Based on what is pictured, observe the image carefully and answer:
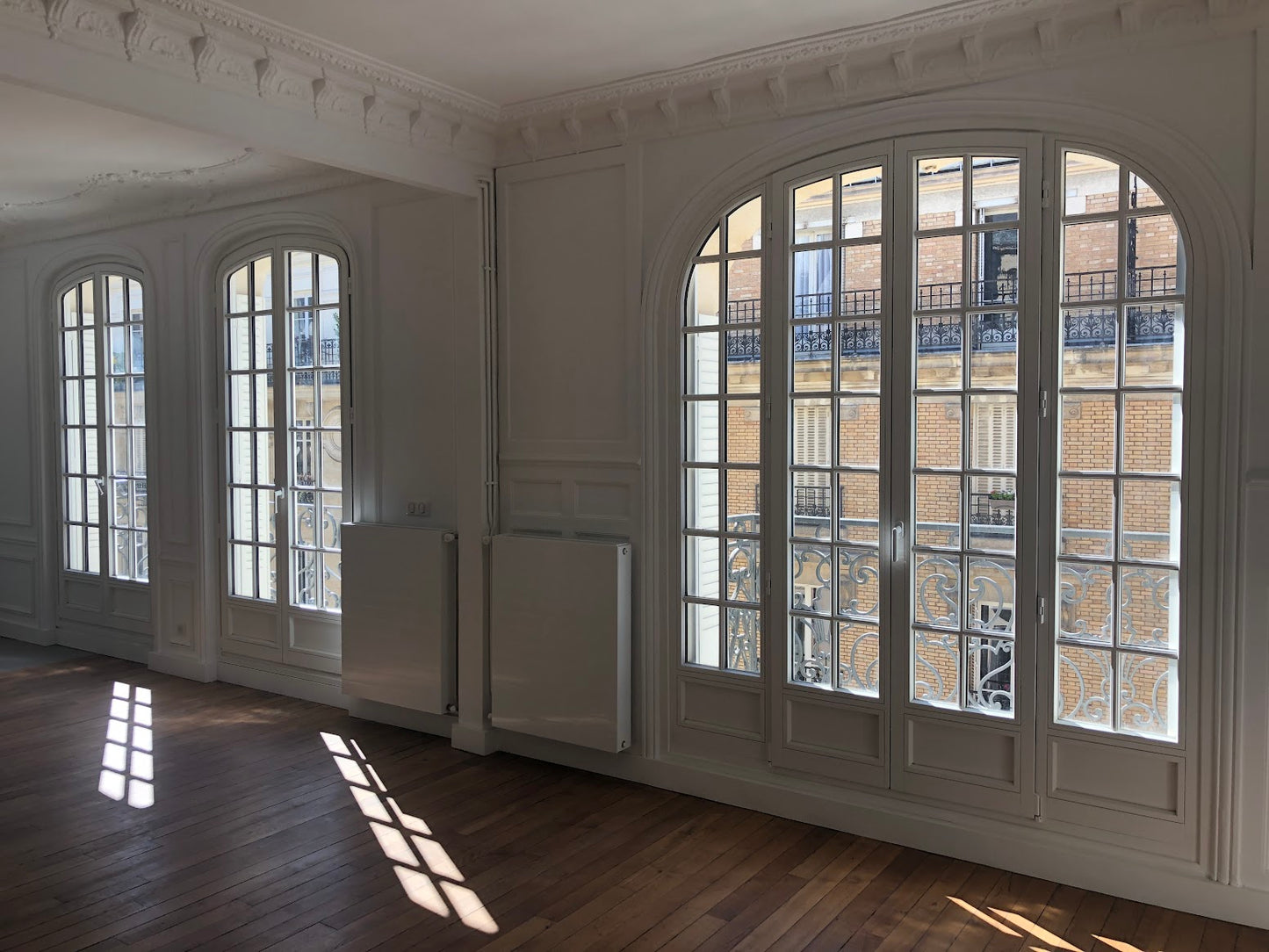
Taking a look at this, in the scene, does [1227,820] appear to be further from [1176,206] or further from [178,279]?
[178,279]

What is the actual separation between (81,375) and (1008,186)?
6530mm

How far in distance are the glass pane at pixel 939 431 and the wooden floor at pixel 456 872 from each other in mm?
1528

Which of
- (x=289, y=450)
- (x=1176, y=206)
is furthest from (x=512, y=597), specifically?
(x=1176, y=206)

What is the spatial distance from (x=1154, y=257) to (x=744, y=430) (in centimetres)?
169

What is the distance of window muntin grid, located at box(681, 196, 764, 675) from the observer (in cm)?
436

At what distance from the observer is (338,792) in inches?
182

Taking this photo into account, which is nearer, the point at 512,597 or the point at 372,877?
the point at 372,877

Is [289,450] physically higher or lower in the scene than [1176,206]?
lower

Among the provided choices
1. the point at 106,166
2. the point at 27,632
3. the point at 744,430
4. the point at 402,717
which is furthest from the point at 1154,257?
the point at 27,632

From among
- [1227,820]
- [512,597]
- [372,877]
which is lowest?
[372,877]

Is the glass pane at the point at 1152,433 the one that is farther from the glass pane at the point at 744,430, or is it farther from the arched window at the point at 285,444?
the arched window at the point at 285,444

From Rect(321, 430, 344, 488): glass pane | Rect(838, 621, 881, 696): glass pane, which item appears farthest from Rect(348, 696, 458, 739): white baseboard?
Rect(838, 621, 881, 696): glass pane

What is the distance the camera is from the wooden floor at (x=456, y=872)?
332 cm

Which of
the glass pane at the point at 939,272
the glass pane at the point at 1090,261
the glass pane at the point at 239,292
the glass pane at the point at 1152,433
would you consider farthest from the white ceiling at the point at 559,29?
the glass pane at the point at 239,292
